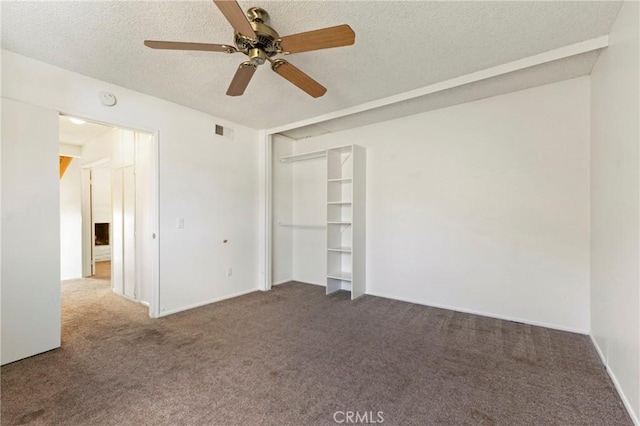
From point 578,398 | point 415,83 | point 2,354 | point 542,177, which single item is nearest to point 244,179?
point 415,83

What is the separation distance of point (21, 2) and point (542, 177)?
15.2ft

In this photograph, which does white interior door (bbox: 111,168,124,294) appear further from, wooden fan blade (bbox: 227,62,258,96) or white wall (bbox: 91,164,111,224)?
wooden fan blade (bbox: 227,62,258,96)

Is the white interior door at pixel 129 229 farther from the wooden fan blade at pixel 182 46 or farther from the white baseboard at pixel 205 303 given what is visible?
the wooden fan blade at pixel 182 46

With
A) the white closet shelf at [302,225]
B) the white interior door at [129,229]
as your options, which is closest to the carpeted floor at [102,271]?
the white interior door at [129,229]

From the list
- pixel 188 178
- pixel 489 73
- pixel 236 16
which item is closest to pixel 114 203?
pixel 188 178

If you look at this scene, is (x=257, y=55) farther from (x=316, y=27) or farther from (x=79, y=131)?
(x=79, y=131)

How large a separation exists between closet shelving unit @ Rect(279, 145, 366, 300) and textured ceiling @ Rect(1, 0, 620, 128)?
1340mm

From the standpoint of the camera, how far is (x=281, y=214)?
5.15 meters

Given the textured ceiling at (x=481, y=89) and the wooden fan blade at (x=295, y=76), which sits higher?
the textured ceiling at (x=481, y=89)

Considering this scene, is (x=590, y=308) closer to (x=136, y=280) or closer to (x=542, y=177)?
(x=542, y=177)

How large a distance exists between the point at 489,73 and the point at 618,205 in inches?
60.6

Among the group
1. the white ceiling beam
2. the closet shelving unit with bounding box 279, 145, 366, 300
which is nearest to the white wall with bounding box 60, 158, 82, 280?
the closet shelving unit with bounding box 279, 145, 366, 300

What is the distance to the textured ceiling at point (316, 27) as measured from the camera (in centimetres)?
193

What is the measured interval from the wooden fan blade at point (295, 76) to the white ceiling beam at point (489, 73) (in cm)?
119
